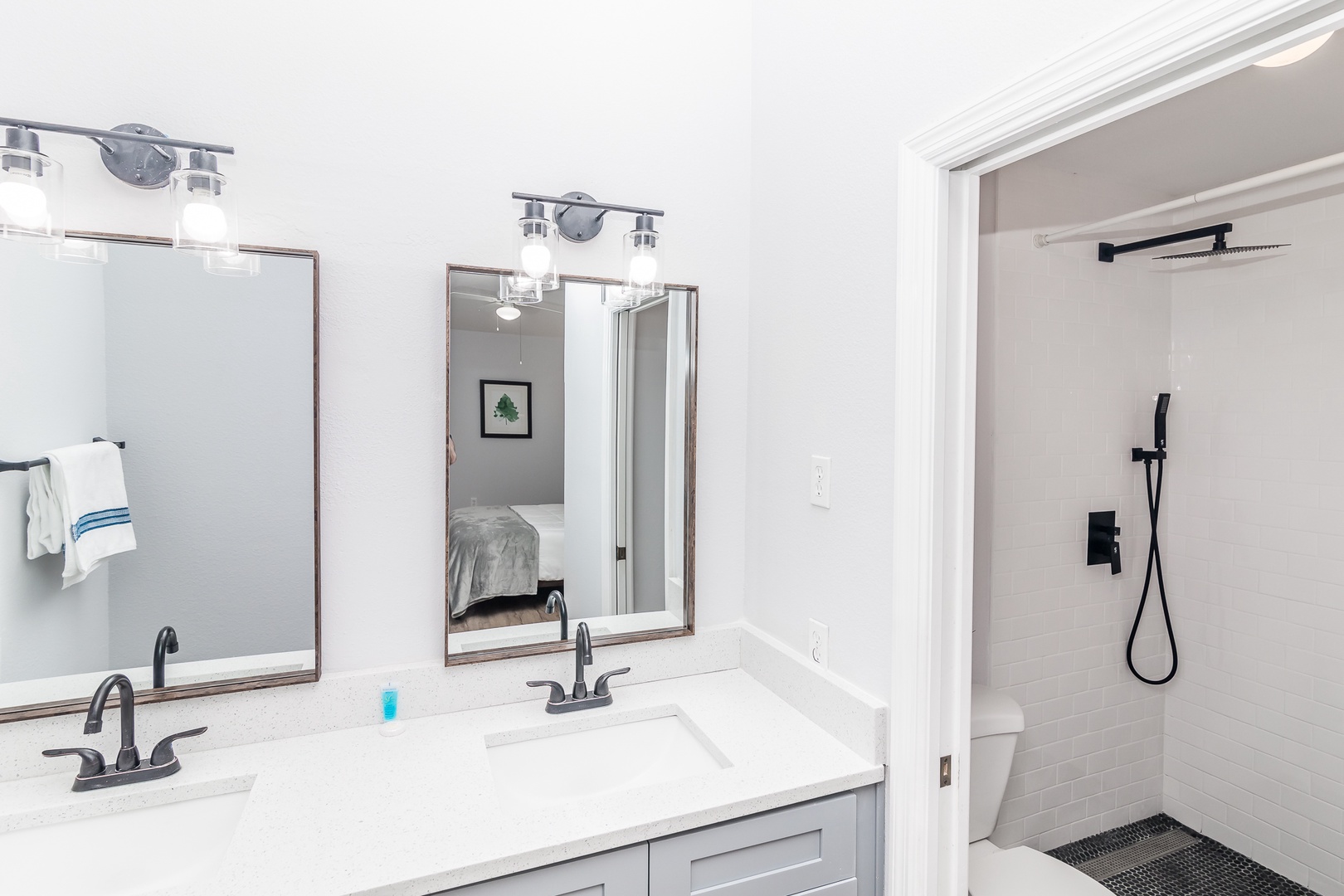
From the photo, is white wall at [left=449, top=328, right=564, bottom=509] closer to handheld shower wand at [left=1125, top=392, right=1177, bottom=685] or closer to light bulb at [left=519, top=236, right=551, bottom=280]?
light bulb at [left=519, top=236, right=551, bottom=280]

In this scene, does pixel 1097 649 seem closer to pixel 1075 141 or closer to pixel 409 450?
pixel 1075 141

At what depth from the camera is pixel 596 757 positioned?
1.48 metres

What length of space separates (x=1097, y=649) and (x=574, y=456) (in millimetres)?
1958

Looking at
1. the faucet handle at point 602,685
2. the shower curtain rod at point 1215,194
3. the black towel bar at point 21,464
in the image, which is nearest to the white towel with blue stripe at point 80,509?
the black towel bar at point 21,464

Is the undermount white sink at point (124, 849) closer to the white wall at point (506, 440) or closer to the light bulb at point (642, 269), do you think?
the white wall at point (506, 440)

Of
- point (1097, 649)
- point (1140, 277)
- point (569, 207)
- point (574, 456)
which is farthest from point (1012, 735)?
point (569, 207)

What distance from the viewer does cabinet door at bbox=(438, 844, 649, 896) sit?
1038 millimetres

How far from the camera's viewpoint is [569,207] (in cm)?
157

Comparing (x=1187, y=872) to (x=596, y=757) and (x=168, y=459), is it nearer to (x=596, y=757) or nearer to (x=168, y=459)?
(x=596, y=757)

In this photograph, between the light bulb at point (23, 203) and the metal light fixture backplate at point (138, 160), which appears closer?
the light bulb at point (23, 203)

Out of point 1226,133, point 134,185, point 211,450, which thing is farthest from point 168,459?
point 1226,133

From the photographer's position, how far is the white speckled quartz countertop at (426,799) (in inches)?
39.5

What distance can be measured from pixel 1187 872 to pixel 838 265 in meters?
2.36

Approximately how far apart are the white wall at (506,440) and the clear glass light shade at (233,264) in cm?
39
